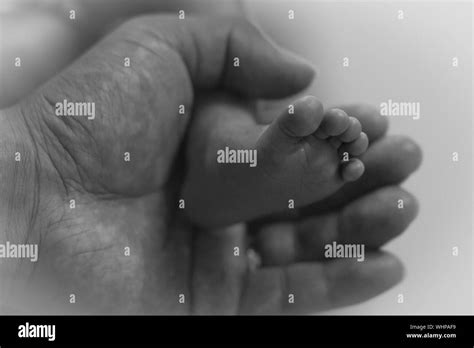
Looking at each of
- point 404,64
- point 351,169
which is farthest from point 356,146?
point 404,64

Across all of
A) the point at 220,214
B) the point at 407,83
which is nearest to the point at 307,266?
the point at 220,214

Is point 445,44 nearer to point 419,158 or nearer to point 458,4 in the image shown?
point 458,4

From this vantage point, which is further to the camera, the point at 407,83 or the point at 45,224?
the point at 407,83

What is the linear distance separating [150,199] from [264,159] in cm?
19

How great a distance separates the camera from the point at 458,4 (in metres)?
0.72

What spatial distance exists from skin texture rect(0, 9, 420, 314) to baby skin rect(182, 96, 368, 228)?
36 millimetres

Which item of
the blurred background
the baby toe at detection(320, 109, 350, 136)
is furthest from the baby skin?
the blurred background

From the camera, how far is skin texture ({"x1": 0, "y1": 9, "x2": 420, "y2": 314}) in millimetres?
619

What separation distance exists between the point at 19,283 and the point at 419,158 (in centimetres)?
51

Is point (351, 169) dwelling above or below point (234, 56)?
below

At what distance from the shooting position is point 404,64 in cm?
73

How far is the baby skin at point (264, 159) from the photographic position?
1.74 ft

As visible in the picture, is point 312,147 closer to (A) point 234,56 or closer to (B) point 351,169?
(B) point 351,169
